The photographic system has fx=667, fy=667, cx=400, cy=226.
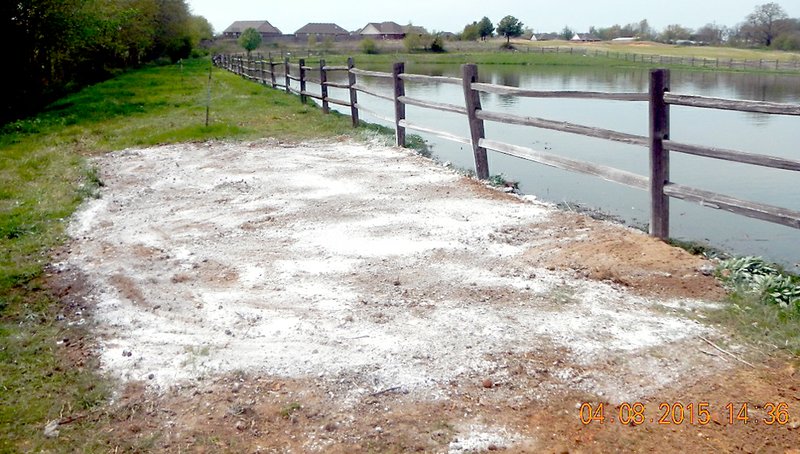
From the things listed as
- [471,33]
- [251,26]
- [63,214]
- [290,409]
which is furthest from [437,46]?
[290,409]

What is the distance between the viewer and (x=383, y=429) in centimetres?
304

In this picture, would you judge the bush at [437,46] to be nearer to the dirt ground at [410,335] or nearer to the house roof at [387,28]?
the house roof at [387,28]

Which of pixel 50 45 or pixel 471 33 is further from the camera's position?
pixel 471 33

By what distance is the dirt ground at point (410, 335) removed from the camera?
303 cm

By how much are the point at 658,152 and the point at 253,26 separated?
13264cm

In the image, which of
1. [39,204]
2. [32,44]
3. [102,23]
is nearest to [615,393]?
[39,204]

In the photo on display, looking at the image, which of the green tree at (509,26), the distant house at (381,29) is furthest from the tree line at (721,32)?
the distant house at (381,29)

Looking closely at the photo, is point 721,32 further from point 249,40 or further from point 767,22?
point 249,40

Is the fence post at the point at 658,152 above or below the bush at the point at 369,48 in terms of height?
below

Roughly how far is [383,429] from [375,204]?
4321 millimetres

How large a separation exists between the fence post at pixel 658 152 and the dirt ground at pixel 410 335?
19cm

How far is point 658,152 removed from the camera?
5543 millimetres
